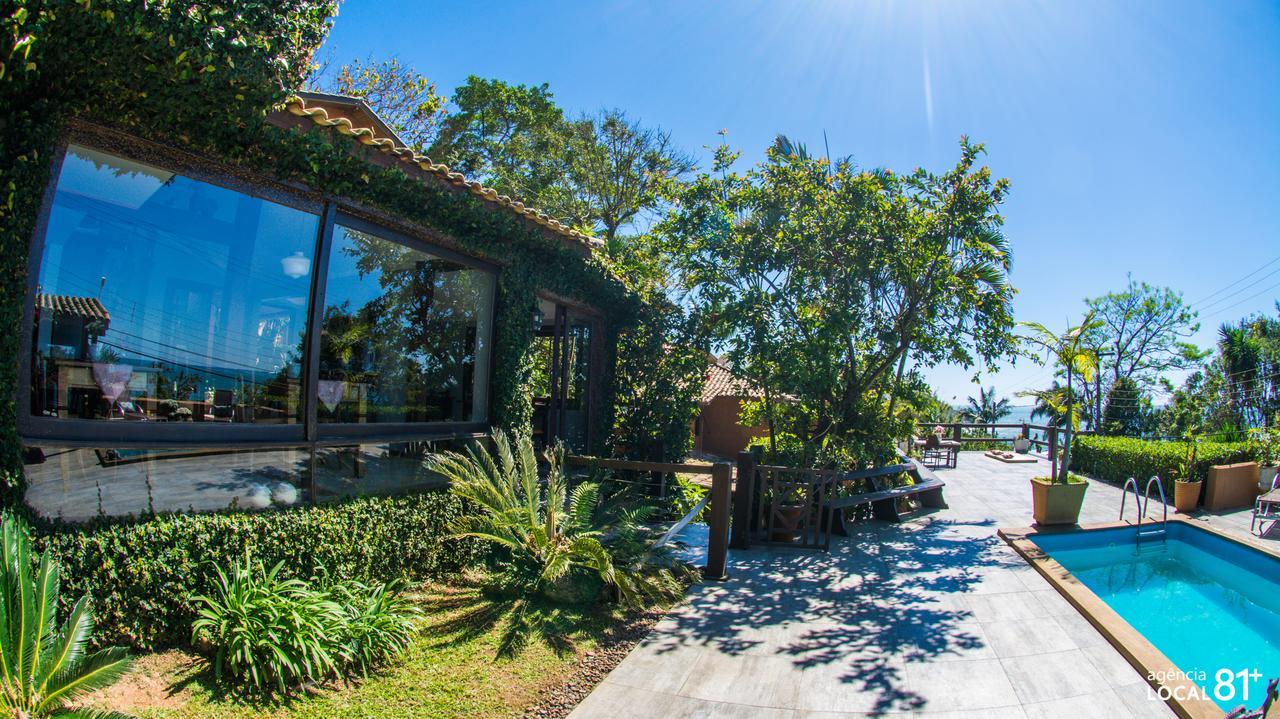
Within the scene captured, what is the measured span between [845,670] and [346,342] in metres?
4.65

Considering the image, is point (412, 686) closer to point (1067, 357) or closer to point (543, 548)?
point (543, 548)

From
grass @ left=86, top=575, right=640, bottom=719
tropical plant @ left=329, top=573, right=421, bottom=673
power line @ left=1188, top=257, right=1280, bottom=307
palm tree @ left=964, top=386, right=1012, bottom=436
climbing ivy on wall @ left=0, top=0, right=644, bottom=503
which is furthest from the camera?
palm tree @ left=964, top=386, right=1012, bottom=436

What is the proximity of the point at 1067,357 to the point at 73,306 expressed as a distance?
36.1ft

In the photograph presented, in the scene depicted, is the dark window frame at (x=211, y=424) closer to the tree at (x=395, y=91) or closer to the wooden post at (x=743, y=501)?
the wooden post at (x=743, y=501)

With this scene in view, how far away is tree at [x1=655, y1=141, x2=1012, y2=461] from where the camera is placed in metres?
8.49

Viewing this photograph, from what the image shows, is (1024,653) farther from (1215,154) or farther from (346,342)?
(1215,154)

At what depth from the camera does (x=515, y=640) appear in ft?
14.7

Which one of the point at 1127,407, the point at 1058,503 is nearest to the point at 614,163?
the point at 1058,503

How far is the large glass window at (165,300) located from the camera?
3.84 meters

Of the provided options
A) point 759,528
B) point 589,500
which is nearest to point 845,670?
point 589,500

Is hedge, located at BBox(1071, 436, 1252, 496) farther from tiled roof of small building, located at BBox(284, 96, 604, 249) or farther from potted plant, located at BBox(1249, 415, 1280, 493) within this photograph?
tiled roof of small building, located at BBox(284, 96, 604, 249)

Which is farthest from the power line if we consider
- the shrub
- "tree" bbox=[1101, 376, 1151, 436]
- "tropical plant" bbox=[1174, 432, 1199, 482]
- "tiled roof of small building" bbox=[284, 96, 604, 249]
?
the shrub

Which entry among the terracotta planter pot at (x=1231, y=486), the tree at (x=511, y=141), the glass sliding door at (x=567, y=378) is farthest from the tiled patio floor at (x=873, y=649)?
the tree at (x=511, y=141)

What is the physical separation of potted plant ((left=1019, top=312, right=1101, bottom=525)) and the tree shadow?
1374 millimetres
